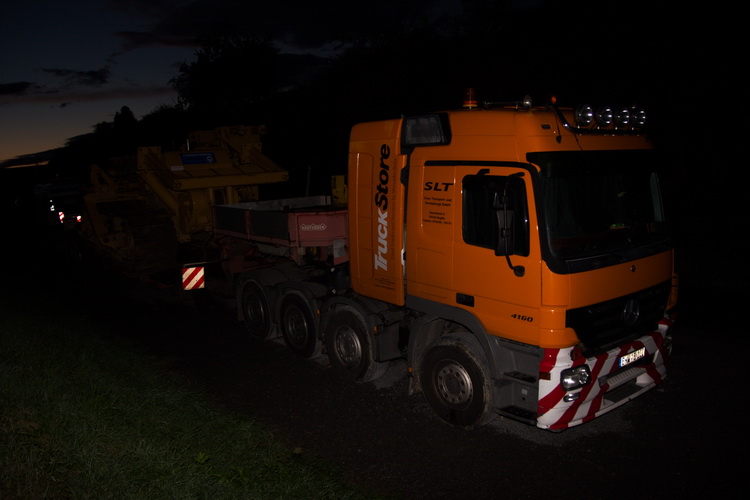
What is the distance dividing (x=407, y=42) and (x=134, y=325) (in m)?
14.0

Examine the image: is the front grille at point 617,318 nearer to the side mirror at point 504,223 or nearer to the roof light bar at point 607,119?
the side mirror at point 504,223

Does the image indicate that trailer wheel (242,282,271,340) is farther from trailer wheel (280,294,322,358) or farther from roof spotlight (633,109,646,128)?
roof spotlight (633,109,646,128)

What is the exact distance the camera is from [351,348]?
21.9ft

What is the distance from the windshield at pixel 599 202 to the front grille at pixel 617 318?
480mm

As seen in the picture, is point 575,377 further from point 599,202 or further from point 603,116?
point 603,116

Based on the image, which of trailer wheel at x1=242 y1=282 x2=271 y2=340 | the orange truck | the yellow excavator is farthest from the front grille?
the yellow excavator

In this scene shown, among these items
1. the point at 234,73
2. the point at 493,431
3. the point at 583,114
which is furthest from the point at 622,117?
the point at 234,73

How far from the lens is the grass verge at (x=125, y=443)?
3.94 m

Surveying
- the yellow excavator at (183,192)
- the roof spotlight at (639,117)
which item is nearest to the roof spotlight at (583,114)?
the roof spotlight at (639,117)

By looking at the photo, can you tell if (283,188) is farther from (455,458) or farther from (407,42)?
(455,458)

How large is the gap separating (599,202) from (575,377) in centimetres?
158

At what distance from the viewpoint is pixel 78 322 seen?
9.30m

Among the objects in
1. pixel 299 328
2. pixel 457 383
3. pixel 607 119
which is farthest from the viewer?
pixel 299 328

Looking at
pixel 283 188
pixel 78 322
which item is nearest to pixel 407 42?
pixel 283 188
